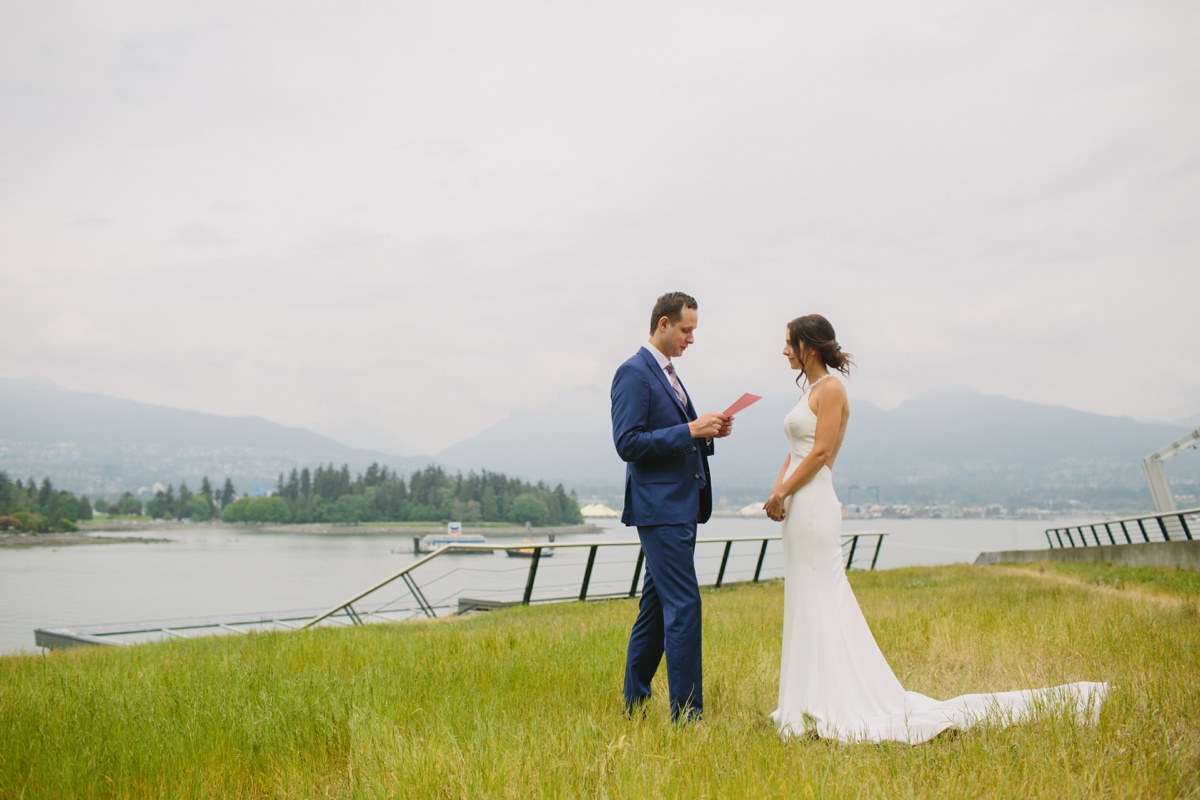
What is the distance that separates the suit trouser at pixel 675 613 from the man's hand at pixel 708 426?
0.48 metres

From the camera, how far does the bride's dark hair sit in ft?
14.5

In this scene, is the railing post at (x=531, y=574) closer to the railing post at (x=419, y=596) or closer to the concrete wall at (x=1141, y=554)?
the railing post at (x=419, y=596)

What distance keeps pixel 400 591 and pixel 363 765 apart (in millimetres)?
11012

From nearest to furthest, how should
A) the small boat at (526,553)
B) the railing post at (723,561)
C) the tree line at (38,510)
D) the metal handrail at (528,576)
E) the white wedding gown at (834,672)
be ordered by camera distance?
the white wedding gown at (834,672) → the metal handrail at (528,576) → the small boat at (526,553) → the railing post at (723,561) → the tree line at (38,510)

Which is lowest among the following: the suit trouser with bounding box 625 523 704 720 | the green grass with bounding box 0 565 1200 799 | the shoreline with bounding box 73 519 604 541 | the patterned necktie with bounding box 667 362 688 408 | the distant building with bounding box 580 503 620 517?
the shoreline with bounding box 73 519 604 541

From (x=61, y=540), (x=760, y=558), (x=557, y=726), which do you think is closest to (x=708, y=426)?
(x=557, y=726)

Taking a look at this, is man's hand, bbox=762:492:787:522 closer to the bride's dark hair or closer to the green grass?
the bride's dark hair

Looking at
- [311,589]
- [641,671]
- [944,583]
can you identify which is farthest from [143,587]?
[641,671]

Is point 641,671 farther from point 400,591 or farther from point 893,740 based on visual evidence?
point 400,591

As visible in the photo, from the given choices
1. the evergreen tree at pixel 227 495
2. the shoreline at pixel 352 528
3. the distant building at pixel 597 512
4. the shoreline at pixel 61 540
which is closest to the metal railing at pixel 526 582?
the shoreline at pixel 352 528

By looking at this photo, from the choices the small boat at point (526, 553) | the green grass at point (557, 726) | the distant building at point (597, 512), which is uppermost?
the green grass at point (557, 726)

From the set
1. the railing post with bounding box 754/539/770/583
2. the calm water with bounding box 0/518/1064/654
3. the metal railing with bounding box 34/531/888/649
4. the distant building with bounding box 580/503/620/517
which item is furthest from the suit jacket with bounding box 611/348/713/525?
the distant building with bounding box 580/503/620/517

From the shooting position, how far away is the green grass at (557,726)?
2861mm

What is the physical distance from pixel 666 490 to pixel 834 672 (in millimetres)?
1180
